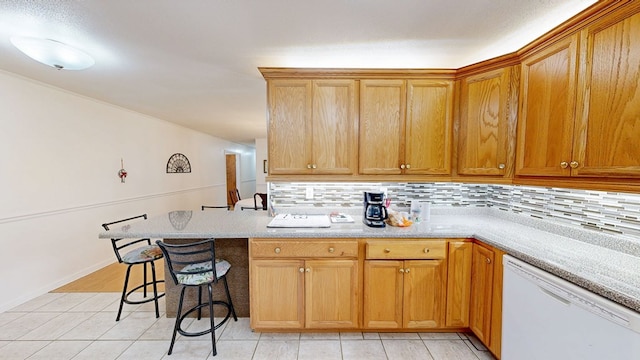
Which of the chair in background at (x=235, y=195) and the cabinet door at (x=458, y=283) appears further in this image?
the chair in background at (x=235, y=195)

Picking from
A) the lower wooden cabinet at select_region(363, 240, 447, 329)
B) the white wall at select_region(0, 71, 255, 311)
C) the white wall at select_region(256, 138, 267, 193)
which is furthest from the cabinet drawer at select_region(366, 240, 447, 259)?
the white wall at select_region(256, 138, 267, 193)

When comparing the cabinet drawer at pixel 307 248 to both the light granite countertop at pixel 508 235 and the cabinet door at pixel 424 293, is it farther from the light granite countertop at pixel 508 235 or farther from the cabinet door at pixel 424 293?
the cabinet door at pixel 424 293

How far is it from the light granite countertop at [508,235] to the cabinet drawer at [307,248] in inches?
2.4

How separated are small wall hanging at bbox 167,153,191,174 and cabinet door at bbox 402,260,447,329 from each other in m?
5.06

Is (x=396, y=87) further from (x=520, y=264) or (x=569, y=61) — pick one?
(x=520, y=264)

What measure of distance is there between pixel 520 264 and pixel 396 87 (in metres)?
1.66

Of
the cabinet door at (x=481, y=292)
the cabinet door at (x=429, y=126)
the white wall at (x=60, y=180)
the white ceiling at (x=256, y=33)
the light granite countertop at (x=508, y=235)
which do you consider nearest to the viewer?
the light granite countertop at (x=508, y=235)

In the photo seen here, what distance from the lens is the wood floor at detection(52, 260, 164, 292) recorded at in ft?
9.46

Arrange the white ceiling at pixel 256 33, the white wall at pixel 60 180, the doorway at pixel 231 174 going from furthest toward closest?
1. the doorway at pixel 231 174
2. the white wall at pixel 60 180
3. the white ceiling at pixel 256 33

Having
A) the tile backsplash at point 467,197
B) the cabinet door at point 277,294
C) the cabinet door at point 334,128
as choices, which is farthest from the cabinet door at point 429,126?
the cabinet door at point 277,294

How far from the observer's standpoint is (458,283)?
1.98 meters

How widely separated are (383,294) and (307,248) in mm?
731

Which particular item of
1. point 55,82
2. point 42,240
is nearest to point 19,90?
point 55,82

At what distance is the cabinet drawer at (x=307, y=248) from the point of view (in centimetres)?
196
